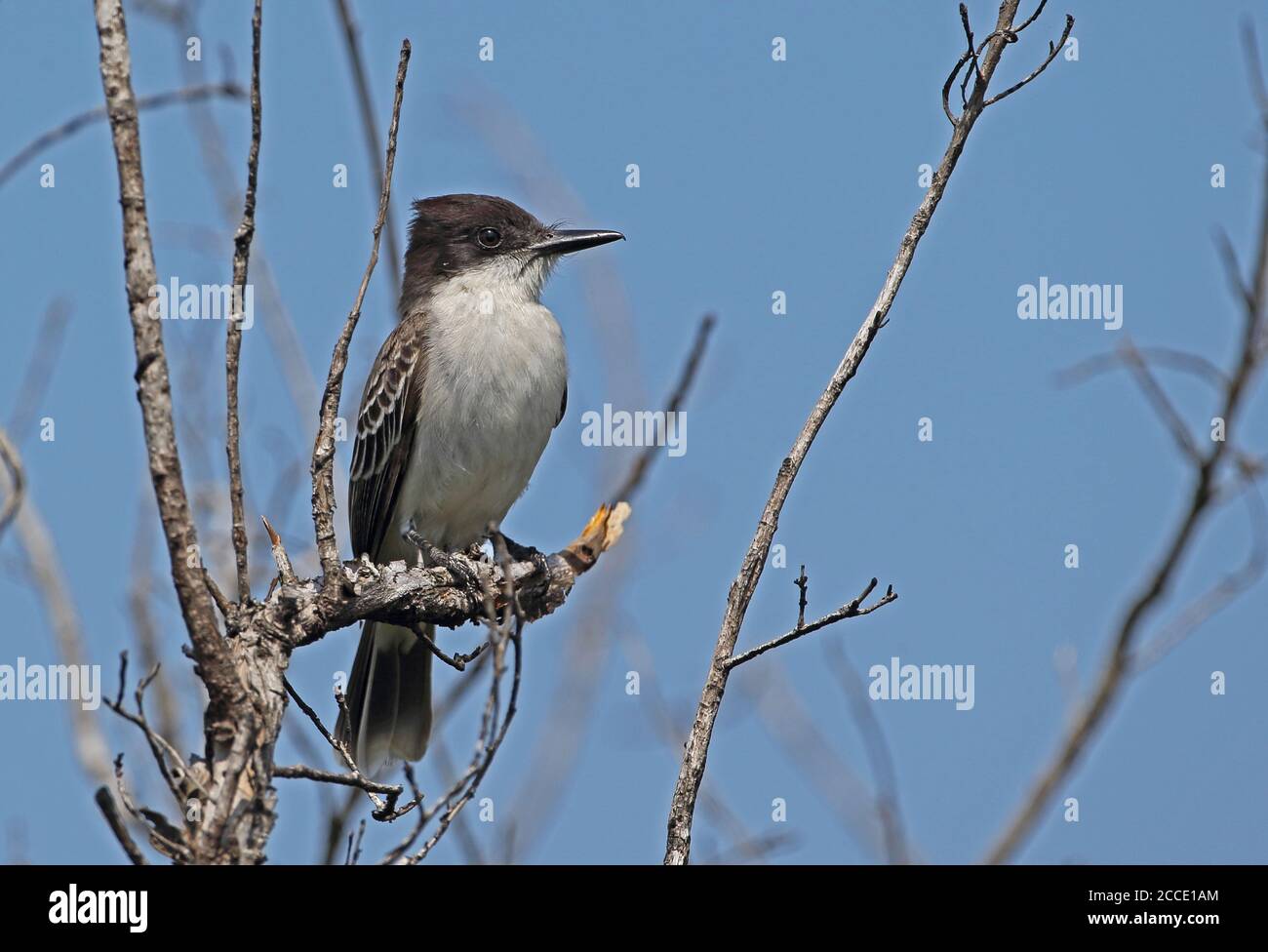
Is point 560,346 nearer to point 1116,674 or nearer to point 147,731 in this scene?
point 1116,674

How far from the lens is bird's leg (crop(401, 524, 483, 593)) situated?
6.02 metres

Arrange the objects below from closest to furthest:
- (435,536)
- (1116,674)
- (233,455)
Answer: (233,455)
(1116,674)
(435,536)

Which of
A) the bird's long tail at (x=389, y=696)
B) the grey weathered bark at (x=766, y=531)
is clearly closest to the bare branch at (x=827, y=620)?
the grey weathered bark at (x=766, y=531)

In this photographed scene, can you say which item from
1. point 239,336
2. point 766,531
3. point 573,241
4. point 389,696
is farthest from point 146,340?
point 573,241

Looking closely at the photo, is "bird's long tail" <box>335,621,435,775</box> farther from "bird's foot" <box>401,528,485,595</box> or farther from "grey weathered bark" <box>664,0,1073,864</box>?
"grey weathered bark" <box>664,0,1073,864</box>

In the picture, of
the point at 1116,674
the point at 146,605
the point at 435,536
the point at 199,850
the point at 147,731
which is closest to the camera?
the point at 147,731

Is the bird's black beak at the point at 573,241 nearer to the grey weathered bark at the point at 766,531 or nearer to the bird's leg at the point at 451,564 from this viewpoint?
the bird's leg at the point at 451,564

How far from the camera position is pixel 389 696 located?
27.0 ft

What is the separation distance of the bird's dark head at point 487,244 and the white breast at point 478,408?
196mm

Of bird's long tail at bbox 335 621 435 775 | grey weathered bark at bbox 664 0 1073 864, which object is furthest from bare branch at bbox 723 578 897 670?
bird's long tail at bbox 335 621 435 775

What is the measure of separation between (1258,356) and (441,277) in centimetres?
479

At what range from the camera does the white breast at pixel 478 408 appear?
26.6 ft

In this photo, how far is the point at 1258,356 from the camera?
5734mm
